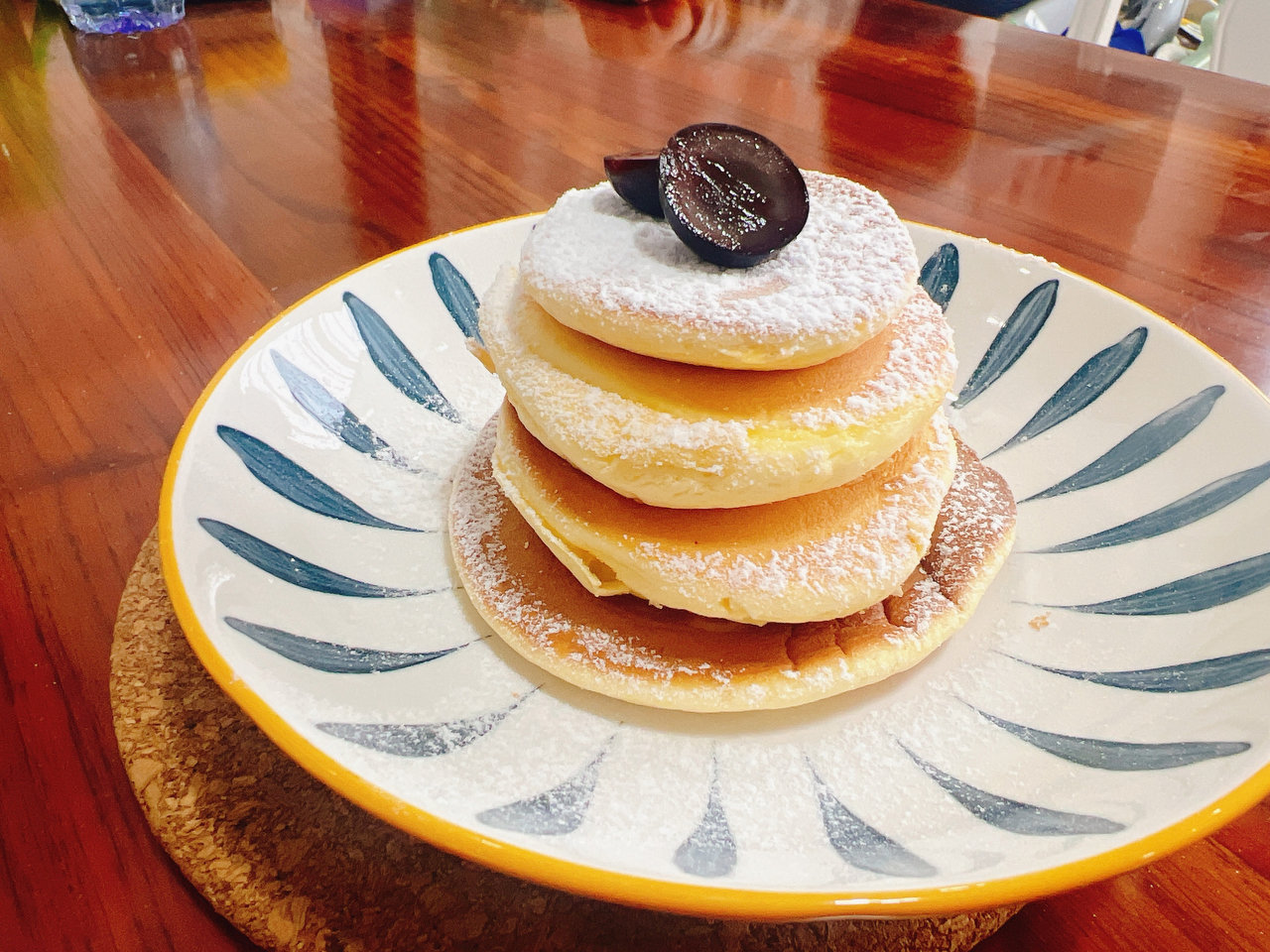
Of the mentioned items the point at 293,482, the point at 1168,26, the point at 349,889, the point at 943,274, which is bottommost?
the point at 349,889

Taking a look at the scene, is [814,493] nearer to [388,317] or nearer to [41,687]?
[388,317]

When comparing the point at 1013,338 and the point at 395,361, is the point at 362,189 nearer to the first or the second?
the point at 395,361

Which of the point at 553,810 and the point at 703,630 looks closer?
the point at 553,810

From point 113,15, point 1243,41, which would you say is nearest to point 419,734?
point 113,15

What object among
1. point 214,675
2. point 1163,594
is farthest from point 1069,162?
point 214,675

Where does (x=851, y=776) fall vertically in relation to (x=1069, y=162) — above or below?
below

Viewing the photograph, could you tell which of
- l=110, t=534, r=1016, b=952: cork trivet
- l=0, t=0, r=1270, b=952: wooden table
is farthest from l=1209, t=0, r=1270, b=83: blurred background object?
l=110, t=534, r=1016, b=952: cork trivet

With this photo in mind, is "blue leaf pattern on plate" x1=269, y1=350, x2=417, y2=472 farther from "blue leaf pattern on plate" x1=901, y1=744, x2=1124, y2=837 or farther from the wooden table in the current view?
"blue leaf pattern on plate" x1=901, y1=744, x2=1124, y2=837
